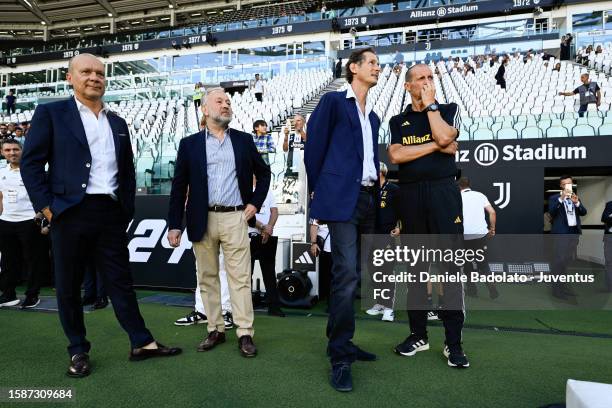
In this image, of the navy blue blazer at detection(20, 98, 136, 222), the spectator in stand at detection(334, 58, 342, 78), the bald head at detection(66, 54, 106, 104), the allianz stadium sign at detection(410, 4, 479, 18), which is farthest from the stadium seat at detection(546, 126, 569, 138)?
the allianz stadium sign at detection(410, 4, 479, 18)

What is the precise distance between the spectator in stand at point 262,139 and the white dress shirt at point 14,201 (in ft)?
8.76

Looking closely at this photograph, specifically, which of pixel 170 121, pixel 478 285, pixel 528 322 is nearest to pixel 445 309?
pixel 528 322

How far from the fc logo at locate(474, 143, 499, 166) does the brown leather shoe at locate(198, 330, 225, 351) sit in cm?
516

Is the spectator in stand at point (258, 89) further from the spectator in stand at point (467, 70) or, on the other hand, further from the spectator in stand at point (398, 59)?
the spectator in stand at point (467, 70)

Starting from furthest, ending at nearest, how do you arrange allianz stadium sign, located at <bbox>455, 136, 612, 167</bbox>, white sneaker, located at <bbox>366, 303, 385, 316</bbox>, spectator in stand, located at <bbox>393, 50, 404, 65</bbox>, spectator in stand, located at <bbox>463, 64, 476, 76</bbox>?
spectator in stand, located at <bbox>393, 50, 404, 65</bbox>, spectator in stand, located at <bbox>463, 64, 476, 76</bbox>, allianz stadium sign, located at <bbox>455, 136, 612, 167</bbox>, white sneaker, located at <bbox>366, 303, 385, 316</bbox>

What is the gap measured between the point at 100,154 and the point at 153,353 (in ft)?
4.00

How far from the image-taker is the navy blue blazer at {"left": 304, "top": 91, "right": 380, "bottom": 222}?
87.1 inches

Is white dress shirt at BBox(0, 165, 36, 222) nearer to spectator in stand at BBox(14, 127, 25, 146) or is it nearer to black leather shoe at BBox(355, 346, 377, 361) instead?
black leather shoe at BBox(355, 346, 377, 361)

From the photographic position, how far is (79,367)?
91.4 inches

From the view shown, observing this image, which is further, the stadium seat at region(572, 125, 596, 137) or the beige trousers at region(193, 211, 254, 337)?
the stadium seat at region(572, 125, 596, 137)

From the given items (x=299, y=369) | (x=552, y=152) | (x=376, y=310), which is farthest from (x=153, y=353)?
(x=552, y=152)

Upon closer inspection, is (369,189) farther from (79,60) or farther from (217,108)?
(79,60)

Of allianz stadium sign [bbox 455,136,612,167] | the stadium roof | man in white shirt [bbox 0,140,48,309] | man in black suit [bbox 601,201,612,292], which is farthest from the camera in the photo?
the stadium roof

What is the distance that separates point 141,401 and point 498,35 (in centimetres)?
2491
